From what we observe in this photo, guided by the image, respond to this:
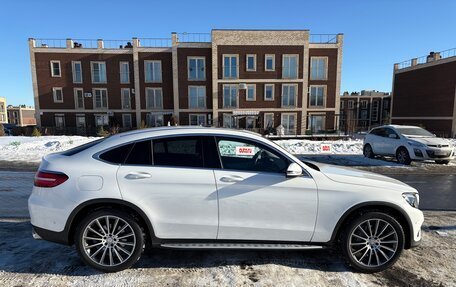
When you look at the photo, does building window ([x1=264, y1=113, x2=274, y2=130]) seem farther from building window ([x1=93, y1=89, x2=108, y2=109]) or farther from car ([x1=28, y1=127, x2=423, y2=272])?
car ([x1=28, y1=127, x2=423, y2=272])

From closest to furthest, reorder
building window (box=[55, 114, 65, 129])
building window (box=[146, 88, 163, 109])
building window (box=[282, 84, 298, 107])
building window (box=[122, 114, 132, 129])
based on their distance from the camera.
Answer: building window (box=[282, 84, 298, 107]) → building window (box=[55, 114, 65, 129]) → building window (box=[146, 88, 163, 109]) → building window (box=[122, 114, 132, 129])

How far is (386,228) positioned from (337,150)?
13762mm

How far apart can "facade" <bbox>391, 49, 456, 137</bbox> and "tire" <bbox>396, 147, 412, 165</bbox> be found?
28933 mm

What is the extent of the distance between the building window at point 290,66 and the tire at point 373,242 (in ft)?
105

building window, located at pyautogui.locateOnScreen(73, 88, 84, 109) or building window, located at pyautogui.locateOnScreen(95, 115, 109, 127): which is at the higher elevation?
building window, located at pyautogui.locateOnScreen(73, 88, 84, 109)

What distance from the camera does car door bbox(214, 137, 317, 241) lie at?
10.4 ft

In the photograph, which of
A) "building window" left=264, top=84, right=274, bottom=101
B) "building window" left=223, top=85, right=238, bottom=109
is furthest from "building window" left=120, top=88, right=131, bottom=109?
"building window" left=264, top=84, right=274, bottom=101

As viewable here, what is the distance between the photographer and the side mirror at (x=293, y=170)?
3.15 meters

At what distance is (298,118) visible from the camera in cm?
3400

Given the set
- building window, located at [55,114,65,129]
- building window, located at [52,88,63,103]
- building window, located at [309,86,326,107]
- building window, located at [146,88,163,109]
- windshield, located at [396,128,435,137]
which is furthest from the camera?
building window, located at [146,88,163,109]

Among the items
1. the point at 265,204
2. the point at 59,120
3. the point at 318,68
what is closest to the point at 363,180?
the point at 265,204

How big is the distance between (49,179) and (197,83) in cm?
3198

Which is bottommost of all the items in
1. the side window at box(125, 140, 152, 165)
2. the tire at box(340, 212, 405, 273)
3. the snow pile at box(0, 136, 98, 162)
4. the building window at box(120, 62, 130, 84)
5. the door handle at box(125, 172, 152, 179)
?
→ the snow pile at box(0, 136, 98, 162)

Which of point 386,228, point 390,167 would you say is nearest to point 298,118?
point 390,167
